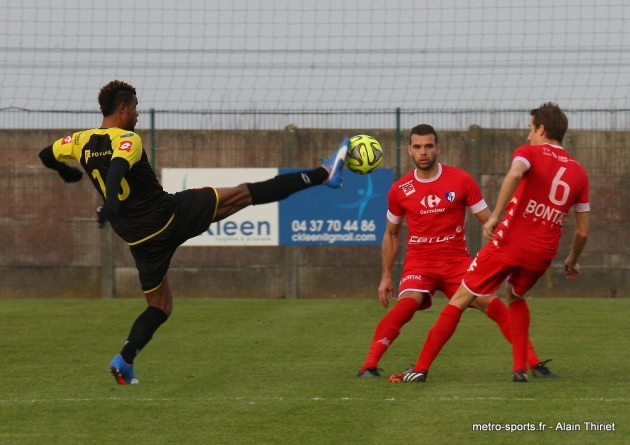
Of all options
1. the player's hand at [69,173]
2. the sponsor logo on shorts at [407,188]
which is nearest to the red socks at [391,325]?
the sponsor logo on shorts at [407,188]

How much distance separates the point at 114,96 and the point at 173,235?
3.49 ft

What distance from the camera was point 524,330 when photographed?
7227 millimetres

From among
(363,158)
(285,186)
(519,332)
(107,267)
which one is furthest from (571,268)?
(107,267)

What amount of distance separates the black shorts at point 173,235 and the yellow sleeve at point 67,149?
791 mm

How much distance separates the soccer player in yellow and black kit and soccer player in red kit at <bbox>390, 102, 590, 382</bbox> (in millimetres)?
1222

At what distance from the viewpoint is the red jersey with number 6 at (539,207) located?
6.83 meters

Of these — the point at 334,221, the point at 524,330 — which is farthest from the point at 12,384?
the point at 334,221

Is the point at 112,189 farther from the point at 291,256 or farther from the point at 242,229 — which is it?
the point at 291,256

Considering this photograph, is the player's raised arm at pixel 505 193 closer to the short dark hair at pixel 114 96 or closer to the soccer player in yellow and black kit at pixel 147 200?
the soccer player in yellow and black kit at pixel 147 200

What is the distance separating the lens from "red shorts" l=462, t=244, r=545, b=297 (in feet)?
22.9

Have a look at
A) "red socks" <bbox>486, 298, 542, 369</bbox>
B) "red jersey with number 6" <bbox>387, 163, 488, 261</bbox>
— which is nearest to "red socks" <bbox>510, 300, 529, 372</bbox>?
"red socks" <bbox>486, 298, 542, 369</bbox>

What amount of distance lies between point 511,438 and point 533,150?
7.74ft

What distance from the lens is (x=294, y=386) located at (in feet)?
22.9

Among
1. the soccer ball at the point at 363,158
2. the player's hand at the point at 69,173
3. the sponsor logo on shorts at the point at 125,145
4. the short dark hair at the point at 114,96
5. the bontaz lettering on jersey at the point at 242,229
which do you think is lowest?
the bontaz lettering on jersey at the point at 242,229
